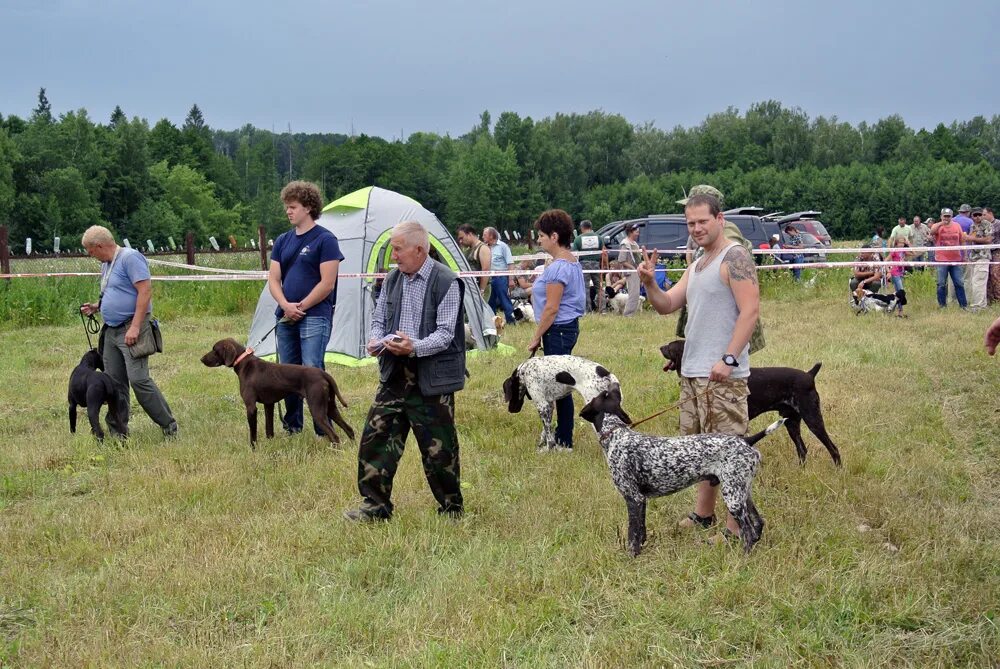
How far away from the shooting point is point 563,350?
7262mm

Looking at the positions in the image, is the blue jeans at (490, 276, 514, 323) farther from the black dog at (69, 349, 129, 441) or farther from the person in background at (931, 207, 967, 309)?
the black dog at (69, 349, 129, 441)

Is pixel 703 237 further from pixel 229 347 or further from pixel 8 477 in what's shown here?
pixel 8 477

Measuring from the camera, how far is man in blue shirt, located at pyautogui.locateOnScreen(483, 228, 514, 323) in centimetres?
1527

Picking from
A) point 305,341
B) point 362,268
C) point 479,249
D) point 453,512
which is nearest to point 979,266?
point 479,249

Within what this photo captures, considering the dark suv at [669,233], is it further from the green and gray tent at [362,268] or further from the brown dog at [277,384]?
the brown dog at [277,384]

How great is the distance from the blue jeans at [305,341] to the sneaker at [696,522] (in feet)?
10.3

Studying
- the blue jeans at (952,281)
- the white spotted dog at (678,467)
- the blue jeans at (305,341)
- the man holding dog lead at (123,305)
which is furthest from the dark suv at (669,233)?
the white spotted dog at (678,467)

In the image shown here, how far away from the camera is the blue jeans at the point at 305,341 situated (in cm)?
716

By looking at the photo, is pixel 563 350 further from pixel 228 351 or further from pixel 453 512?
pixel 228 351

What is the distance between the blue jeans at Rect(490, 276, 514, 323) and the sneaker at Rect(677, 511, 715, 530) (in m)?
10.2

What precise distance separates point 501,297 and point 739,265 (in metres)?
11.0

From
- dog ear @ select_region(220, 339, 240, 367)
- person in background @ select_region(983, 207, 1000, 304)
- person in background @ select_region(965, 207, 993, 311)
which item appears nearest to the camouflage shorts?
dog ear @ select_region(220, 339, 240, 367)

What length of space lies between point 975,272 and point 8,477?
15.0m

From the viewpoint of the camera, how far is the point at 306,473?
21.1 feet
